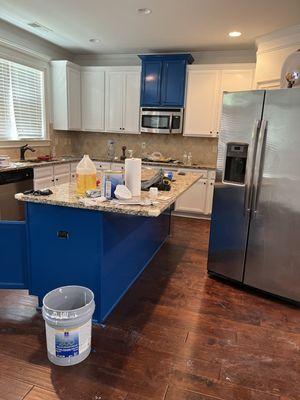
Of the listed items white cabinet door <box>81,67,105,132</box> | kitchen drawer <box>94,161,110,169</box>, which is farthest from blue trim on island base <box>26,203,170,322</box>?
white cabinet door <box>81,67,105,132</box>

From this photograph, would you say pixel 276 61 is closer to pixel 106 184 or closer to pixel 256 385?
pixel 106 184

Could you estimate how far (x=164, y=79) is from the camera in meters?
4.71

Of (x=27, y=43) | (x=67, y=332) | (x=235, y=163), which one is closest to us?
(x=67, y=332)

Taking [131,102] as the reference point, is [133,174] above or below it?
below

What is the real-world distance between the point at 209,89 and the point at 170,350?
156 inches

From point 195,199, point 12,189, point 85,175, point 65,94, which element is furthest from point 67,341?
point 65,94

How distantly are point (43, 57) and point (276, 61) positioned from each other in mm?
3544

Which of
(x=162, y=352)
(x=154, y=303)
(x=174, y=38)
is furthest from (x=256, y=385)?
(x=174, y=38)

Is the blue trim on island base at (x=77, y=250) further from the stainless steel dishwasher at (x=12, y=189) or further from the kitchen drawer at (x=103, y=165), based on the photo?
the kitchen drawer at (x=103, y=165)

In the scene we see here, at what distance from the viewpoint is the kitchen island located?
6.23 feet

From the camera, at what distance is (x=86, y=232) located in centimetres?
194

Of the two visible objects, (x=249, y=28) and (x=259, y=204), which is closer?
(x=259, y=204)

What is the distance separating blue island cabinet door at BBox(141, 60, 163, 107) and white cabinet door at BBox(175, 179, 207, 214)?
60.8 inches

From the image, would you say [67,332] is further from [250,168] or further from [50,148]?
[50,148]
